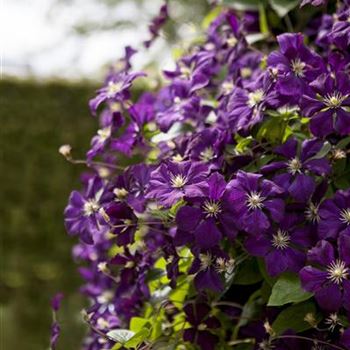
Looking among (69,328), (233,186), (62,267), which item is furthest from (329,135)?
(62,267)

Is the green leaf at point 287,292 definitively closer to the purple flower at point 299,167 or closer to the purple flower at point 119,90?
the purple flower at point 299,167

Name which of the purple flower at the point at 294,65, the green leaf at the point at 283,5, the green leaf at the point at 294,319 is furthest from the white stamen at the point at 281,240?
the green leaf at the point at 283,5

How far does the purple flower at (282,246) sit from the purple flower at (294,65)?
0.63ft

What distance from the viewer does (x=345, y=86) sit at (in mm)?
1093

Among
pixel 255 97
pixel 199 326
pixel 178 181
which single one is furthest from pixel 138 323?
pixel 255 97

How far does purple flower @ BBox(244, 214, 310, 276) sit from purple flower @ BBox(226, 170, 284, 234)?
29mm

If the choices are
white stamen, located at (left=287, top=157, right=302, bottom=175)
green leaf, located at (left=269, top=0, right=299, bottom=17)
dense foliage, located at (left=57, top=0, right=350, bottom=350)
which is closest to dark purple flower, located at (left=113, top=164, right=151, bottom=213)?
dense foliage, located at (left=57, top=0, right=350, bottom=350)

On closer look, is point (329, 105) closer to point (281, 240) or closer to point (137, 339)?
point (281, 240)

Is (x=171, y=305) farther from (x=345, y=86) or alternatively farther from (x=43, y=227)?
(x=43, y=227)

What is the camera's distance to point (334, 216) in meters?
1.05

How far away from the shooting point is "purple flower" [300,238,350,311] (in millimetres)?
987

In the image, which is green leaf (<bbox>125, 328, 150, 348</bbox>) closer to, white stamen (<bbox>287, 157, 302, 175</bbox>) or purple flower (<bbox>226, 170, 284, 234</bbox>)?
purple flower (<bbox>226, 170, 284, 234</bbox>)

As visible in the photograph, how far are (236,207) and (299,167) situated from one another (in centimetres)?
13

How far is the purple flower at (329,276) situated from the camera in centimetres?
99
